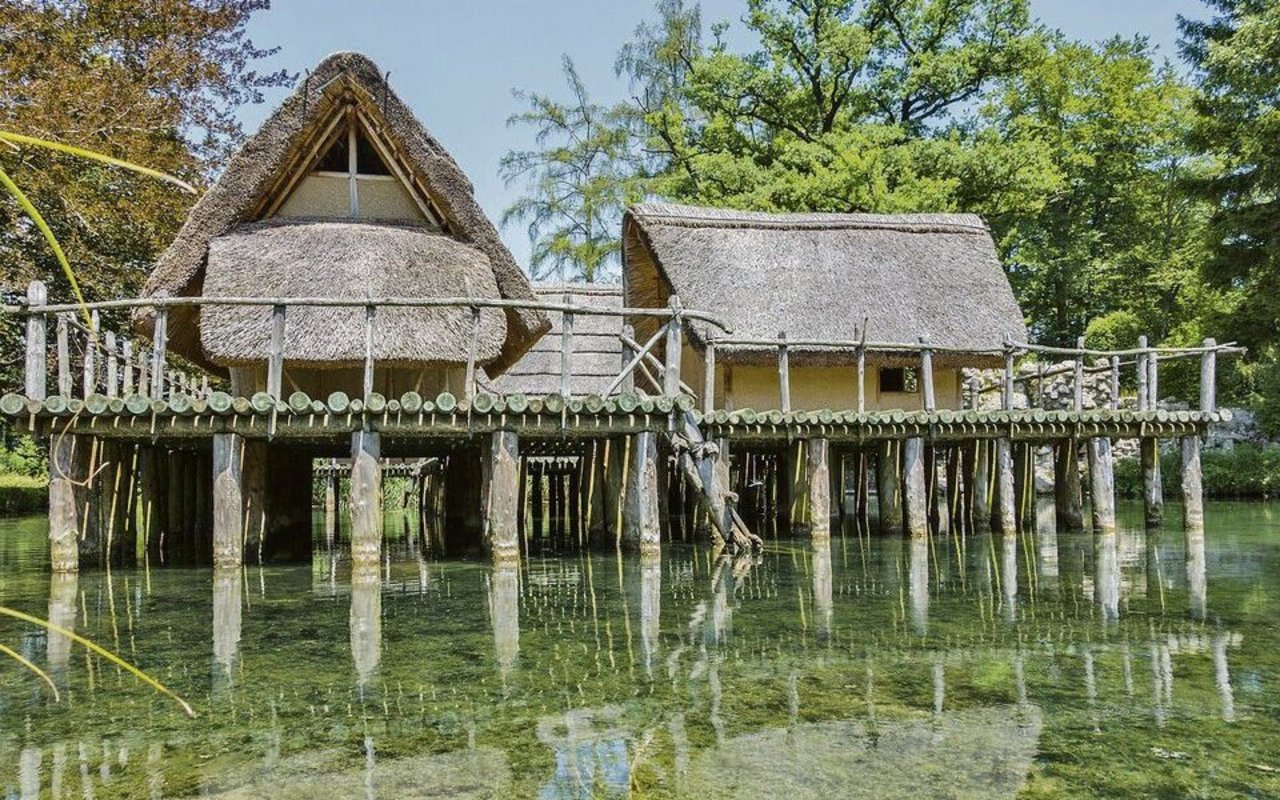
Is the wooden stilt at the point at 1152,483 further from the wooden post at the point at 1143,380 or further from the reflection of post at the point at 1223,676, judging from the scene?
the reflection of post at the point at 1223,676

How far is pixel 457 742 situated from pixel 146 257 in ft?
56.2

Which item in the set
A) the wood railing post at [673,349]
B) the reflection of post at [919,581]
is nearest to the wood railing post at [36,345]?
the wood railing post at [673,349]

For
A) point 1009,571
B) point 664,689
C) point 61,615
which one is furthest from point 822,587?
point 61,615

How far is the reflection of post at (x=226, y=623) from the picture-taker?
568 cm

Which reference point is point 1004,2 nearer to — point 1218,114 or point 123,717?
point 1218,114

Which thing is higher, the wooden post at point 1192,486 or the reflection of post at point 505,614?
the wooden post at point 1192,486

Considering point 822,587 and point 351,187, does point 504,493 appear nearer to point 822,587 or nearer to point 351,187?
point 822,587

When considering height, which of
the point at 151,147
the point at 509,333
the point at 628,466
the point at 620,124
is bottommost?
the point at 628,466

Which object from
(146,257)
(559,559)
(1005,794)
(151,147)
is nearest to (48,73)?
(151,147)

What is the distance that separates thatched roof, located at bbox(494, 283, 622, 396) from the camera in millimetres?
18125

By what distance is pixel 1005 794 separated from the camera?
11.6 feet

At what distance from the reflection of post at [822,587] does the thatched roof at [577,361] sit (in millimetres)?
6238

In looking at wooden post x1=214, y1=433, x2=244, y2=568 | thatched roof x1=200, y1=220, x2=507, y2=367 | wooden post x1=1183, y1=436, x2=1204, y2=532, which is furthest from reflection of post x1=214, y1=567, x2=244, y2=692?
wooden post x1=1183, y1=436, x2=1204, y2=532

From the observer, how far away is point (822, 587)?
8984 millimetres
